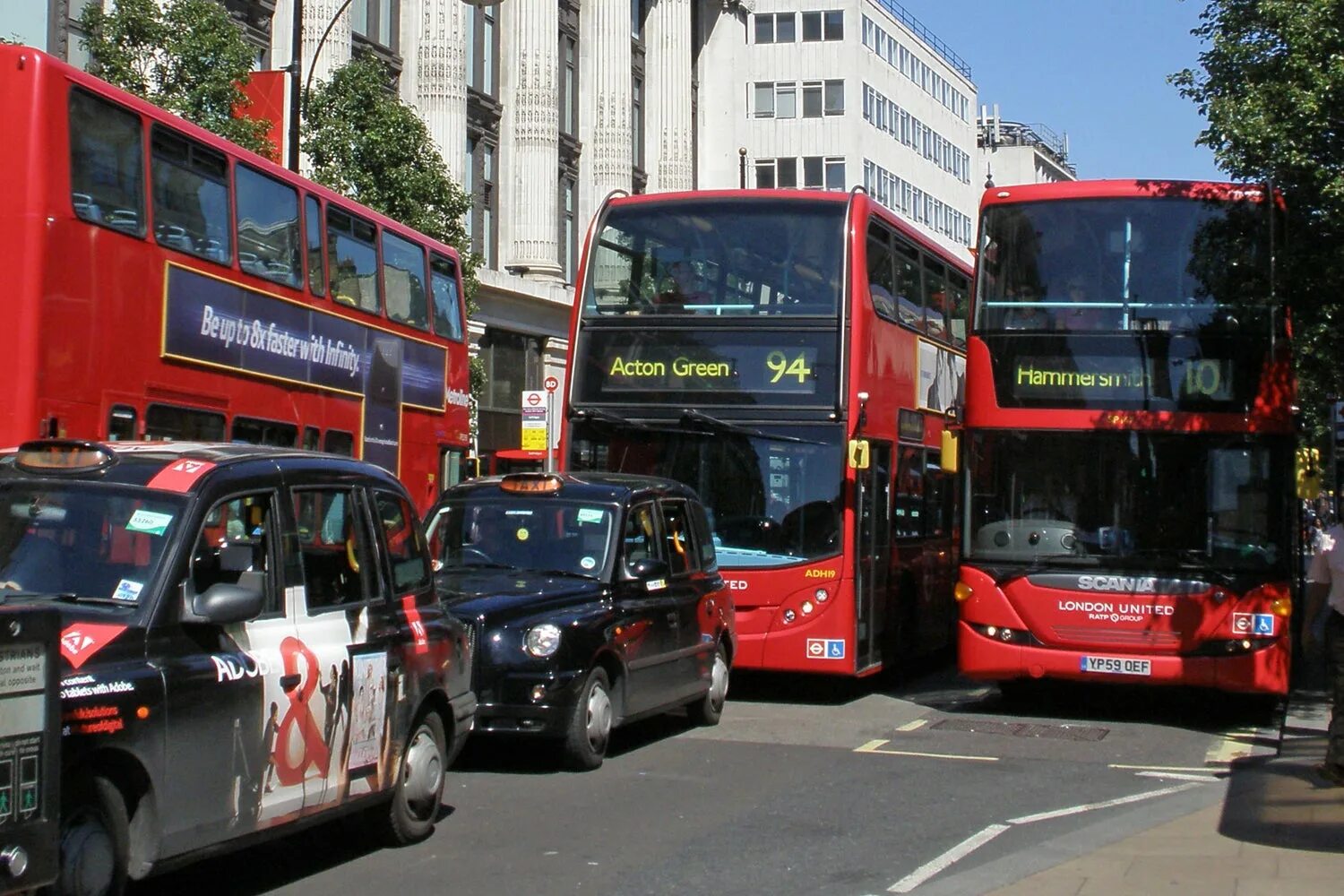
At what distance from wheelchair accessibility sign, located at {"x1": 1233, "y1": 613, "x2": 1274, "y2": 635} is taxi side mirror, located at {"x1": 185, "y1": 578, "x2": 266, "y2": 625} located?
32.0 ft

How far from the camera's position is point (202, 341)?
13.7m

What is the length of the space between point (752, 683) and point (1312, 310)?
644cm

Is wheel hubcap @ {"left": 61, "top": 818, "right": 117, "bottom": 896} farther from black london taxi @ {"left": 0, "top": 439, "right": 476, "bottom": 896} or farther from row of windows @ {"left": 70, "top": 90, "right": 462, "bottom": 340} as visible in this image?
row of windows @ {"left": 70, "top": 90, "right": 462, "bottom": 340}

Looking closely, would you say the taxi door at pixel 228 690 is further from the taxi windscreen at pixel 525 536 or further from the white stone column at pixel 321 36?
the white stone column at pixel 321 36

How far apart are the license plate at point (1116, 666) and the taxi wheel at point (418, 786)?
7289mm

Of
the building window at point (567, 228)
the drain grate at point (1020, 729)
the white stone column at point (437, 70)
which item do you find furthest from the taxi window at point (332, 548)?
the building window at point (567, 228)

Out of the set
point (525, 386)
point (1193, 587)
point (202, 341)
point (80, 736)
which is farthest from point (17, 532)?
point (525, 386)

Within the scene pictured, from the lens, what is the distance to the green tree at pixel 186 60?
21.9 m

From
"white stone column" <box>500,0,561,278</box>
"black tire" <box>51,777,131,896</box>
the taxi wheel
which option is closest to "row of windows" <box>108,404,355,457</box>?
the taxi wheel

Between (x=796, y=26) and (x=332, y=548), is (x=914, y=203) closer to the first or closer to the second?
(x=796, y=26)

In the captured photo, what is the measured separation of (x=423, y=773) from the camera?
8.93m

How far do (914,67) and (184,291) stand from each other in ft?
206

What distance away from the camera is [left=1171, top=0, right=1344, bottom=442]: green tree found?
50.4 ft

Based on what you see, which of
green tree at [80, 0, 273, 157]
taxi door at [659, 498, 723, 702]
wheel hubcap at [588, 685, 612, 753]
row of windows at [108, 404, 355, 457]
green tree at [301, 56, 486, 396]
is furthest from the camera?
green tree at [301, 56, 486, 396]
